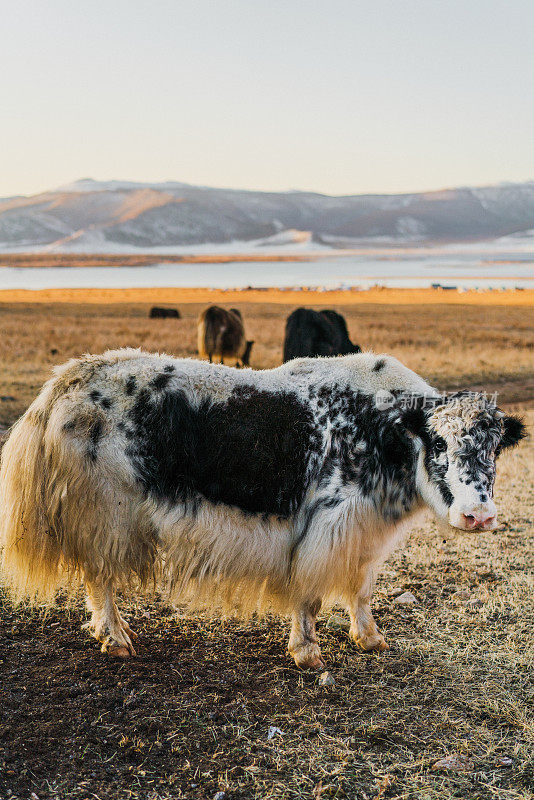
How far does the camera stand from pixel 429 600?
210 inches

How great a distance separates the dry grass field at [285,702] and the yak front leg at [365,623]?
82 millimetres

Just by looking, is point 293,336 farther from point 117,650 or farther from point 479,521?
point 479,521

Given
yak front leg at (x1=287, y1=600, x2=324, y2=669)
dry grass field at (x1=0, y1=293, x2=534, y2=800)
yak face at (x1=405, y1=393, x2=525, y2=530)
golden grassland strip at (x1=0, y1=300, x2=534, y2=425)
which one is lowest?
dry grass field at (x1=0, y1=293, x2=534, y2=800)

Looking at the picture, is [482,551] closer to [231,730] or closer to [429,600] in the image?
[429,600]

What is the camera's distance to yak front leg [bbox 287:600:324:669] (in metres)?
4.31

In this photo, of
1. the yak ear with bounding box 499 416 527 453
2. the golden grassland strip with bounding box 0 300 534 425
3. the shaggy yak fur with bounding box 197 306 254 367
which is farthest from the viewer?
the shaggy yak fur with bounding box 197 306 254 367

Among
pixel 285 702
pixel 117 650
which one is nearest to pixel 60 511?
pixel 117 650

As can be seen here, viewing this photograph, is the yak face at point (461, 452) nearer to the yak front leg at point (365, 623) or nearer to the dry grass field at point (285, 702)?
the dry grass field at point (285, 702)

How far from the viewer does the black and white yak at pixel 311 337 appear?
48.1 ft

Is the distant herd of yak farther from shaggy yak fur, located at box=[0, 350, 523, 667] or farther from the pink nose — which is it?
the pink nose

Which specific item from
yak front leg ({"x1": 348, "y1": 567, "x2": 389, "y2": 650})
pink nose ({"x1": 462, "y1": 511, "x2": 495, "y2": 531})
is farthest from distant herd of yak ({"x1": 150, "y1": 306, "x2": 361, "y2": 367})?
pink nose ({"x1": 462, "y1": 511, "x2": 495, "y2": 531})

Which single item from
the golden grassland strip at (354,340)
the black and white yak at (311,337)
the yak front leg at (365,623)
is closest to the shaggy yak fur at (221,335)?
the golden grassland strip at (354,340)

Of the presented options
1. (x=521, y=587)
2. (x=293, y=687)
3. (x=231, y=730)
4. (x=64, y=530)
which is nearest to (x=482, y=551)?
(x=521, y=587)

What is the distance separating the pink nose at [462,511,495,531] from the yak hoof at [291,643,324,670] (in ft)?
4.67
